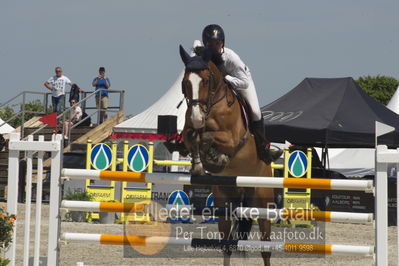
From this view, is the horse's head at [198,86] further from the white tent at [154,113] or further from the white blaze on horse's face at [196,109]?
the white tent at [154,113]

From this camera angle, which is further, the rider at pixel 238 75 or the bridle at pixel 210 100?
the rider at pixel 238 75

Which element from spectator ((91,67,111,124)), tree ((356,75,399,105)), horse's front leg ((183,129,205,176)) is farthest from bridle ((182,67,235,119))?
tree ((356,75,399,105))

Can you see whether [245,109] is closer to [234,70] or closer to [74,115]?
[234,70]

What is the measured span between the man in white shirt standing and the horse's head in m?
14.5

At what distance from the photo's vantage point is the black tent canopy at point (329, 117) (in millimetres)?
16094

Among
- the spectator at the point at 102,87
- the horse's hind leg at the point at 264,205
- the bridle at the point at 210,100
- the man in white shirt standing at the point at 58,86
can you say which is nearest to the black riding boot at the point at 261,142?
the horse's hind leg at the point at 264,205

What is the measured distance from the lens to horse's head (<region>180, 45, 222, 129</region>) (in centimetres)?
623

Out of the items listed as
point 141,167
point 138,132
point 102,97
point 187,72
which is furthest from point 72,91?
point 187,72

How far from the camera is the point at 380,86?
211 feet

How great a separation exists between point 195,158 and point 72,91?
1648 centimetres

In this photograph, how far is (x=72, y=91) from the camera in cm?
2227

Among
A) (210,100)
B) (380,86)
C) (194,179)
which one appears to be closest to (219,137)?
(210,100)

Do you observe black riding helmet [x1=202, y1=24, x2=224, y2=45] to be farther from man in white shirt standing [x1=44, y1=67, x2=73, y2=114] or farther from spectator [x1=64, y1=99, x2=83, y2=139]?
spectator [x1=64, y1=99, x2=83, y2=139]

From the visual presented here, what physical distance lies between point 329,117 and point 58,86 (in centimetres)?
768
